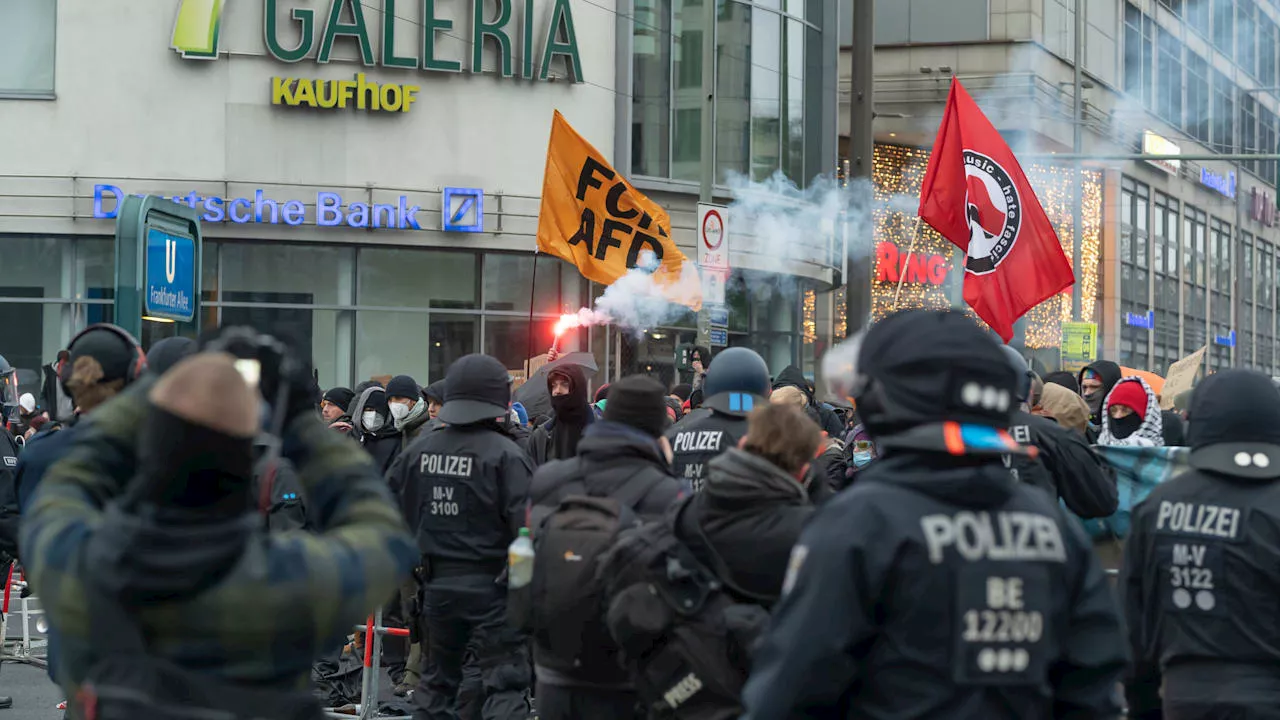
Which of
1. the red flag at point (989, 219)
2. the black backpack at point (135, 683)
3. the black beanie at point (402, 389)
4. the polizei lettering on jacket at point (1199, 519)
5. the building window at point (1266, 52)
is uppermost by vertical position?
the building window at point (1266, 52)

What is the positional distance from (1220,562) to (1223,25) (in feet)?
161

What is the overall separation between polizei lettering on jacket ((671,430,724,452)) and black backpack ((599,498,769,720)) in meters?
2.07

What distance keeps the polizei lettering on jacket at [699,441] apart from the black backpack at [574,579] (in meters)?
1.48

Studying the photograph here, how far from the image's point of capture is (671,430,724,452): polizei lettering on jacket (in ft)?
23.5

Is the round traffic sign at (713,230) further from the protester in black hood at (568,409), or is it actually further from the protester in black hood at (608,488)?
the protester in black hood at (608,488)

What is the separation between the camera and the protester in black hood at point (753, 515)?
4.80 meters

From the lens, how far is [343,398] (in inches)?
498

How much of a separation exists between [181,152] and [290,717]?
21180 mm

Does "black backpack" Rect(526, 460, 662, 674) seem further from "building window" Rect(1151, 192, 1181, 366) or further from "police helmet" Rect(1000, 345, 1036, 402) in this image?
"building window" Rect(1151, 192, 1181, 366)

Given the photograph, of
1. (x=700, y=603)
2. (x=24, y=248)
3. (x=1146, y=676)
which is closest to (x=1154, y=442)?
(x=1146, y=676)

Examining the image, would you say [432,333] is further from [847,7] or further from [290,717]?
[290,717]

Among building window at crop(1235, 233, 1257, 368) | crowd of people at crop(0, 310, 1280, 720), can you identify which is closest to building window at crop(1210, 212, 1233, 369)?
building window at crop(1235, 233, 1257, 368)

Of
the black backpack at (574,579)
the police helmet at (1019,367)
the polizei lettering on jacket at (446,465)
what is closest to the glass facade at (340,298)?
the polizei lettering on jacket at (446,465)

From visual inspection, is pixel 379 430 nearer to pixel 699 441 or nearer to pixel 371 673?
pixel 371 673
